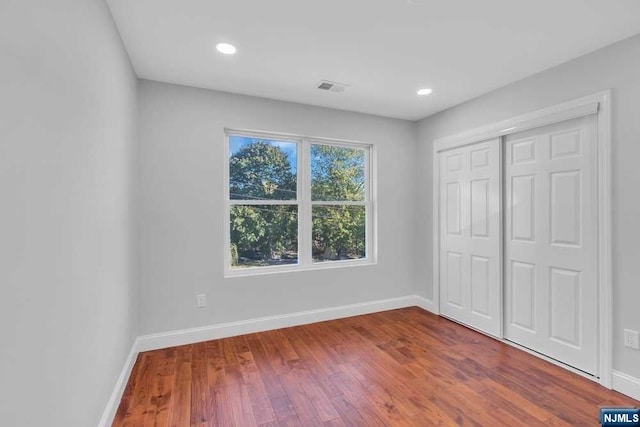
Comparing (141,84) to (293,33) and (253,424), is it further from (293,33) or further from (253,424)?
(253,424)

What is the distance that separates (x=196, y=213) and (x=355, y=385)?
6.81 feet

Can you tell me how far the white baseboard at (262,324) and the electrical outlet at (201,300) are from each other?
222mm

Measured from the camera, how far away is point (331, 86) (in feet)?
9.71

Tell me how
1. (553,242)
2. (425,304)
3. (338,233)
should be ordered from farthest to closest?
(425,304), (338,233), (553,242)

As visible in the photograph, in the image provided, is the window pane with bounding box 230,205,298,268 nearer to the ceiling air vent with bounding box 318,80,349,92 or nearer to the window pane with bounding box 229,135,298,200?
the window pane with bounding box 229,135,298,200

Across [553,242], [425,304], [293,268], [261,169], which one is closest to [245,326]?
[293,268]

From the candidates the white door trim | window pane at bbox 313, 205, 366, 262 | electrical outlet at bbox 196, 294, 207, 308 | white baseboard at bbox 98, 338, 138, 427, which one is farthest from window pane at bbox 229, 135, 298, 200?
the white door trim

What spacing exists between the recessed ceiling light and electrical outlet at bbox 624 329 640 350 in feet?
11.4

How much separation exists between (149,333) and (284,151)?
7.41 ft

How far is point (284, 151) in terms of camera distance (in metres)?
3.47

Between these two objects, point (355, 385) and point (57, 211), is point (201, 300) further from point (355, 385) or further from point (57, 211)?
point (57, 211)

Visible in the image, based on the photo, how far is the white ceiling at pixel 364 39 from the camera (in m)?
1.83

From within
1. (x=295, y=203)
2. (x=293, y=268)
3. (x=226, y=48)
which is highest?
(x=226, y=48)

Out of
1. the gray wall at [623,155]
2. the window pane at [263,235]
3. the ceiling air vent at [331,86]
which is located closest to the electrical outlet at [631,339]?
the gray wall at [623,155]
